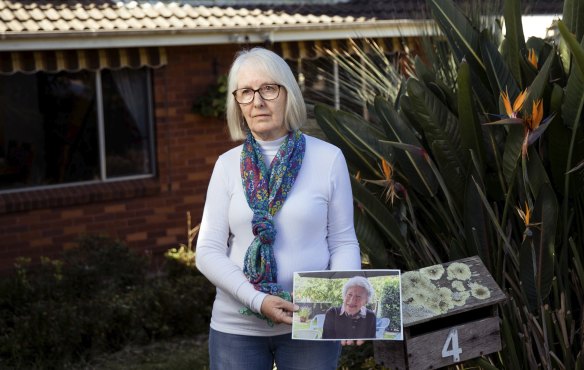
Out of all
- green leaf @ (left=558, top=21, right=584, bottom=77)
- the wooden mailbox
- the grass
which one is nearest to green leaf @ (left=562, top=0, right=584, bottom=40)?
green leaf @ (left=558, top=21, right=584, bottom=77)

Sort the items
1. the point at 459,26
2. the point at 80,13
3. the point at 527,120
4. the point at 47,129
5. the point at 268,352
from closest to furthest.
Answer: the point at 268,352 < the point at 527,120 < the point at 459,26 < the point at 80,13 < the point at 47,129

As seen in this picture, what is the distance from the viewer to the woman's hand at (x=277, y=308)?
10.5 ft

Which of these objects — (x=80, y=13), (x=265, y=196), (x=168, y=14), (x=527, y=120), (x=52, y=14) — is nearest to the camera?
(x=265, y=196)

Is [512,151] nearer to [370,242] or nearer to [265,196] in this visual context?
[370,242]

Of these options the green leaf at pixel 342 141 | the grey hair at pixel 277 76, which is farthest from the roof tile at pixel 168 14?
the grey hair at pixel 277 76

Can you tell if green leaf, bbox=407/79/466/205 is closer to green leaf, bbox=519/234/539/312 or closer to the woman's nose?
green leaf, bbox=519/234/539/312

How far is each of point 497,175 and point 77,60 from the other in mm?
6051

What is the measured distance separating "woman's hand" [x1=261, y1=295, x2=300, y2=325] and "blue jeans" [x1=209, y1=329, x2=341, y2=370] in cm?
17

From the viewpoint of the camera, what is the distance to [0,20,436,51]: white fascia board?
9.40 m

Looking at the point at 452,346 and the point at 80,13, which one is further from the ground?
the point at 80,13

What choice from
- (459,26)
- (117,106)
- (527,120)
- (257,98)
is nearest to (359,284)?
(257,98)

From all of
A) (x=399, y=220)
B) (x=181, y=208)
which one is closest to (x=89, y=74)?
(x=181, y=208)

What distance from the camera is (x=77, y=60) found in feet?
32.5

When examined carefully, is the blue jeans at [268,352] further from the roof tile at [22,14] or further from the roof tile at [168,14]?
the roof tile at [22,14]
